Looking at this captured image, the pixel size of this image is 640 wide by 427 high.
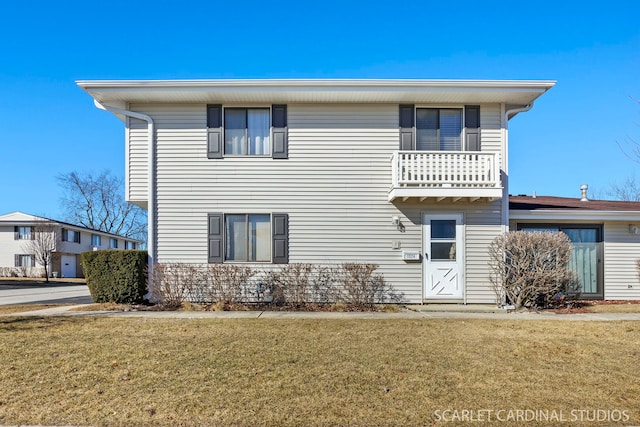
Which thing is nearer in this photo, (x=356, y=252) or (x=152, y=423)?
(x=152, y=423)

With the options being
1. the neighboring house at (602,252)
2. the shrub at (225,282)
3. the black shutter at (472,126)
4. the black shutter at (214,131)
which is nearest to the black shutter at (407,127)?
the black shutter at (472,126)

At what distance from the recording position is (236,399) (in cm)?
367

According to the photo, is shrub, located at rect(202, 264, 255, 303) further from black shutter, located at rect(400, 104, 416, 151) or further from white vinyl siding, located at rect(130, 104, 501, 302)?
black shutter, located at rect(400, 104, 416, 151)

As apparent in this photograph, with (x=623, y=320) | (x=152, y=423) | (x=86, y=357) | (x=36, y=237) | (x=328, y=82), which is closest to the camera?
(x=152, y=423)

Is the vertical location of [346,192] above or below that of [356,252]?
above

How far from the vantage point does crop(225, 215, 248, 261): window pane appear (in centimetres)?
984

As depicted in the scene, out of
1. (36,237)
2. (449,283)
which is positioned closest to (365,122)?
(449,283)

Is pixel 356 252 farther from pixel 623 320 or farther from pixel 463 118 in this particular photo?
pixel 623 320

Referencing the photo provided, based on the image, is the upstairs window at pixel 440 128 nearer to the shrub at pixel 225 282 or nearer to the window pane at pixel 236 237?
the window pane at pixel 236 237

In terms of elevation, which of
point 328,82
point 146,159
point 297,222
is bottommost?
point 297,222

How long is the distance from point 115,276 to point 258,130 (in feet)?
15.8

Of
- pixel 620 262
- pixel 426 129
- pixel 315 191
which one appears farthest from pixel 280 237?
pixel 620 262

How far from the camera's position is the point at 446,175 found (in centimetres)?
931

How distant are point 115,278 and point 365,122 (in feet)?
23.0
